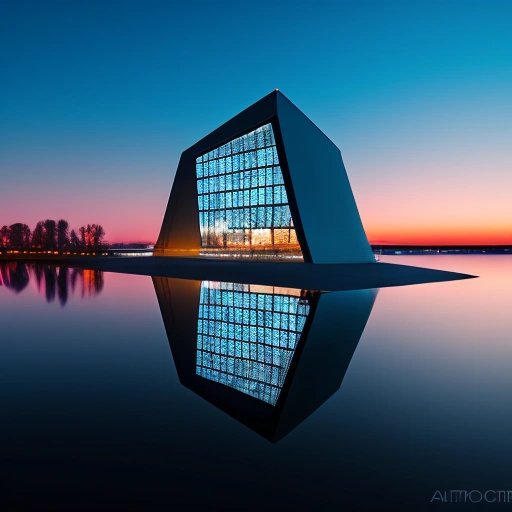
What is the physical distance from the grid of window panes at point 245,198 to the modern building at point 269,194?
0.08 meters

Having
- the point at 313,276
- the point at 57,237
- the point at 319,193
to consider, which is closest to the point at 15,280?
the point at 313,276

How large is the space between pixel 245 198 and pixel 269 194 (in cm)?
348

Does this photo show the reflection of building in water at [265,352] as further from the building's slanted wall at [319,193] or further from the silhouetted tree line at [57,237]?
the silhouetted tree line at [57,237]

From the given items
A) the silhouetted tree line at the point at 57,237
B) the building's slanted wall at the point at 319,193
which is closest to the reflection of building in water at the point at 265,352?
the building's slanted wall at the point at 319,193

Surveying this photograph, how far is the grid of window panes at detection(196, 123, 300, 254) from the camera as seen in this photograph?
105 feet

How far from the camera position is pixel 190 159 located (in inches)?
1642

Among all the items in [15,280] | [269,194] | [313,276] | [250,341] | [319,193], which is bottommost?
[15,280]

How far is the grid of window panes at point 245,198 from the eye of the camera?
32000 millimetres

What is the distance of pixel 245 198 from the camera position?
35531 millimetres

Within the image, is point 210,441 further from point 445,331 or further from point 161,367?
point 445,331

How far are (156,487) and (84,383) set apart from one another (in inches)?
124

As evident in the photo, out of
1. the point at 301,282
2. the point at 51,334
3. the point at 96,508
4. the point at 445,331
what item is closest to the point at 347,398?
the point at 96,508

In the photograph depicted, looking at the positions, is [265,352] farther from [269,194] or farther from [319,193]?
[269,194]

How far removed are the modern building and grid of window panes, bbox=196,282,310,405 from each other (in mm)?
15372
